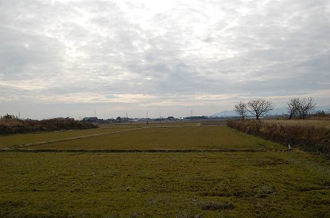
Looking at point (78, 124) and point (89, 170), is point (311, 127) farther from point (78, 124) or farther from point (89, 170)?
point (78, 124)

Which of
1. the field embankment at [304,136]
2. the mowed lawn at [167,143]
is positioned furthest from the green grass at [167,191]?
the mowed lawn at [167,143]

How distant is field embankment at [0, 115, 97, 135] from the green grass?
4877cm

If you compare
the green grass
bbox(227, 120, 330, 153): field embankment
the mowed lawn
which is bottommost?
the mowed lawn

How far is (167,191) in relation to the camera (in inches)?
439

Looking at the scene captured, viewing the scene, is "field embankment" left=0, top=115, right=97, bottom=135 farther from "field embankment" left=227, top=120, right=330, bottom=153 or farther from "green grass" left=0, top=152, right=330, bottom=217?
"field embankment" left=227, top=120, right=330, bottom=153

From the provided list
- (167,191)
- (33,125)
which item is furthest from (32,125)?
(167,191)

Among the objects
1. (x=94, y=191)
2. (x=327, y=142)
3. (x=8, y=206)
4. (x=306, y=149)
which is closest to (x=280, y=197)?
(x=94, y=191)

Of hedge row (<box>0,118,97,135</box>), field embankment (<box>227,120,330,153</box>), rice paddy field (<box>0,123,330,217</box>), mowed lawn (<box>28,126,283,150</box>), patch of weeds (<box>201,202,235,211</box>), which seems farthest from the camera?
hedge row (<box>0,118,97,135</box>)

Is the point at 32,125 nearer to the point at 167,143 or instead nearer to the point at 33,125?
the point at 33,125

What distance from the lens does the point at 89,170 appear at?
52.9ft

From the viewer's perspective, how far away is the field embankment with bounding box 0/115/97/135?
58.9m

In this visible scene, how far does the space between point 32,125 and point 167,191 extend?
7021 cm

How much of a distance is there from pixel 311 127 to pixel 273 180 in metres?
17.7

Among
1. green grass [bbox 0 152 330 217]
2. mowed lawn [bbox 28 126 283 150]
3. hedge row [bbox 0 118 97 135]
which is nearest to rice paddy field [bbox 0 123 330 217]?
green grass [bbox 0 152 330 217]
